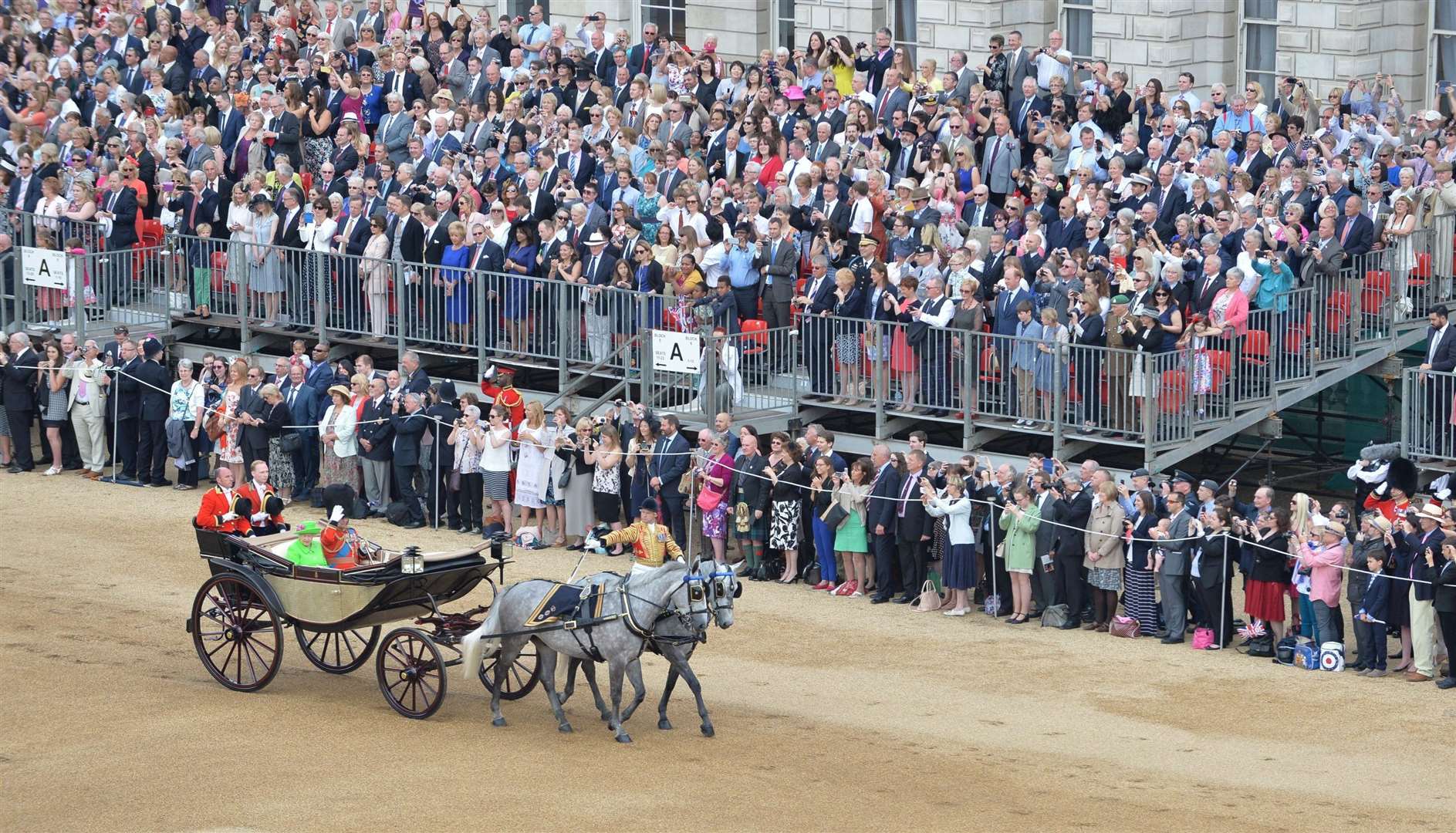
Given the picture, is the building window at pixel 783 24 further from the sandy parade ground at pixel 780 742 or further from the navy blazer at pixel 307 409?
the sandy parade ground at pixel 780 742

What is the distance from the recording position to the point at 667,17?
123 feet

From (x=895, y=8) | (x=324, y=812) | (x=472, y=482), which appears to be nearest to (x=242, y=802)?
(x=324, y=812)

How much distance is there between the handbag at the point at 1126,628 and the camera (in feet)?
70.0

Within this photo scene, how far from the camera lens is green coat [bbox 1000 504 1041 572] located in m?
21.6

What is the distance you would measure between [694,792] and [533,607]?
2.04 metres

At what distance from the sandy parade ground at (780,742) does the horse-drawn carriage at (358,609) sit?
0.26 m

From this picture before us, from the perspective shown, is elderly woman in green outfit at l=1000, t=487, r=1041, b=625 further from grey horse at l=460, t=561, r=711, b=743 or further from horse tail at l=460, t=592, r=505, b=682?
Result: horse tail at l=460, t=592, r=505, b=682

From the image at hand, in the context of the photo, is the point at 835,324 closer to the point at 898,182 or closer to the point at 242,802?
the point at 898,182

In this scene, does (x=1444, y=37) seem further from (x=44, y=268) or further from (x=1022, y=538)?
(x=44, y=268)

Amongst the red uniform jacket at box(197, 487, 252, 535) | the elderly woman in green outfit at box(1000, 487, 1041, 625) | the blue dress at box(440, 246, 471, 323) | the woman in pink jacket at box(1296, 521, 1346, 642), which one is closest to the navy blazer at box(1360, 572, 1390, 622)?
the woman in pink jacket at box(1296, 521, 1346, 642)

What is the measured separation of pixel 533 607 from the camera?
1781cm

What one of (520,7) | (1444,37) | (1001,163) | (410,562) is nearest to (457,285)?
(1001,163)

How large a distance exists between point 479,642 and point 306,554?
5.67 feet

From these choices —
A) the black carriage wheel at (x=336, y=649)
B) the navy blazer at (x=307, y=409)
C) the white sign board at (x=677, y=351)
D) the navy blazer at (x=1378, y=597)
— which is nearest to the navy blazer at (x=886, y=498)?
the white sign board at (x=677, y=351)
